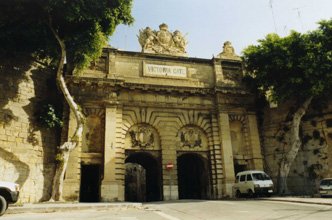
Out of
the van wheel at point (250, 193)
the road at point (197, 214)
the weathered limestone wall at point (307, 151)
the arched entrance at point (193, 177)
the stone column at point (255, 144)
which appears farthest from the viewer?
the arched entrance at point (193, 177)

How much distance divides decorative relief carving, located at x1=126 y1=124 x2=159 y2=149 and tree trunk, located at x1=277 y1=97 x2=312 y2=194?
957 cm

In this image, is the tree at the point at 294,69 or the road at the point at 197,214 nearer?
the road at the point at 197,214

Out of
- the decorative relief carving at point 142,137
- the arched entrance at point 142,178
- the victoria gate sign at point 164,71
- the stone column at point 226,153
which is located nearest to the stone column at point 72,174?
the decorative relief carving at point 142,137

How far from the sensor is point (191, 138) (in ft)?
82.7

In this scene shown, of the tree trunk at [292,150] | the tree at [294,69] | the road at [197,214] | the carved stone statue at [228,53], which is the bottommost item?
the road at [197,214]

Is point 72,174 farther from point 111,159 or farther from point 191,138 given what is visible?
point 191,138

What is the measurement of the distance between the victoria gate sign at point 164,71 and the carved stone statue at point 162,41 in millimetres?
1644

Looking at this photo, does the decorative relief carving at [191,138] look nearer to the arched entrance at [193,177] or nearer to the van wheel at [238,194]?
the arched entrance at [193,177]

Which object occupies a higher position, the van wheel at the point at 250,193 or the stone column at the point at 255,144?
the stone column at the point at 255,144

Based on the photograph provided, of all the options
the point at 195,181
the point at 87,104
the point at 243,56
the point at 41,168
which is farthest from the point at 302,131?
the point at 41,168

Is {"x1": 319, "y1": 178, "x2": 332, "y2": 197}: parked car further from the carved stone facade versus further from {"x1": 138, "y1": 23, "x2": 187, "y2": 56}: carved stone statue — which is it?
{"x1": 138, "y1": 23, "x2": 187, "y2": 56}: carved stone statue

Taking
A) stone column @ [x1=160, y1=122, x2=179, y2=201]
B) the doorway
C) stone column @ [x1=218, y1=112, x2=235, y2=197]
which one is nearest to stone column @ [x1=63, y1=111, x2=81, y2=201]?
the doorway

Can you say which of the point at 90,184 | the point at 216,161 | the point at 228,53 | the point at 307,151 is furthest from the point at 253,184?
the point at 228,53

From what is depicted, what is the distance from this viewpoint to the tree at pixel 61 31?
747 inches
